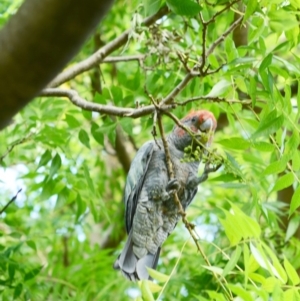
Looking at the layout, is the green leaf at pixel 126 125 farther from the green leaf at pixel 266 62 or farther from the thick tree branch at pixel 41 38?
the thick tree branch at pixel 41 38

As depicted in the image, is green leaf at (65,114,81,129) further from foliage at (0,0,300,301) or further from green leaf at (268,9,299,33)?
green leaf at (268,9,299,33)

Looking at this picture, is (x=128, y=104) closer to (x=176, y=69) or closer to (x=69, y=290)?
(x=176, y=69)

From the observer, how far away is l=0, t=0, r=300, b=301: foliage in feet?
4.28

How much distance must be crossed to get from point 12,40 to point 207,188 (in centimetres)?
254

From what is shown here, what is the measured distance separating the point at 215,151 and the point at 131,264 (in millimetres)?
498

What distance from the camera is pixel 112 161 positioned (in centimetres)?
348

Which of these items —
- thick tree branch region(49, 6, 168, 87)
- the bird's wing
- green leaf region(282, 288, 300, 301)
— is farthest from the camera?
thick tree branch region(49, 6, 168, 87)

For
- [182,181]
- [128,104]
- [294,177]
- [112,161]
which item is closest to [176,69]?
[128,104]

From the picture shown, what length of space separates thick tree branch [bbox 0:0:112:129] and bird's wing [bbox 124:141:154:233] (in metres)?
1.16

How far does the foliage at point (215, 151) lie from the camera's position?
1.30 meters

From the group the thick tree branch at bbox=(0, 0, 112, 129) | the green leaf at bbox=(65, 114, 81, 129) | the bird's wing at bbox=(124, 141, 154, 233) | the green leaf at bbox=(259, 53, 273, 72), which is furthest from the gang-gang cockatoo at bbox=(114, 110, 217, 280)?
the thick tree branch at bbox=(0, 0, 112, 129)

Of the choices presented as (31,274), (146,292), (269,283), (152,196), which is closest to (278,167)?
(269,283)

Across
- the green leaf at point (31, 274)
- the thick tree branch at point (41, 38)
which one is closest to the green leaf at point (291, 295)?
the thick tree branch at point (41, 38)

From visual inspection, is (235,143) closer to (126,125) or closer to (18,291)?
(126,125)
